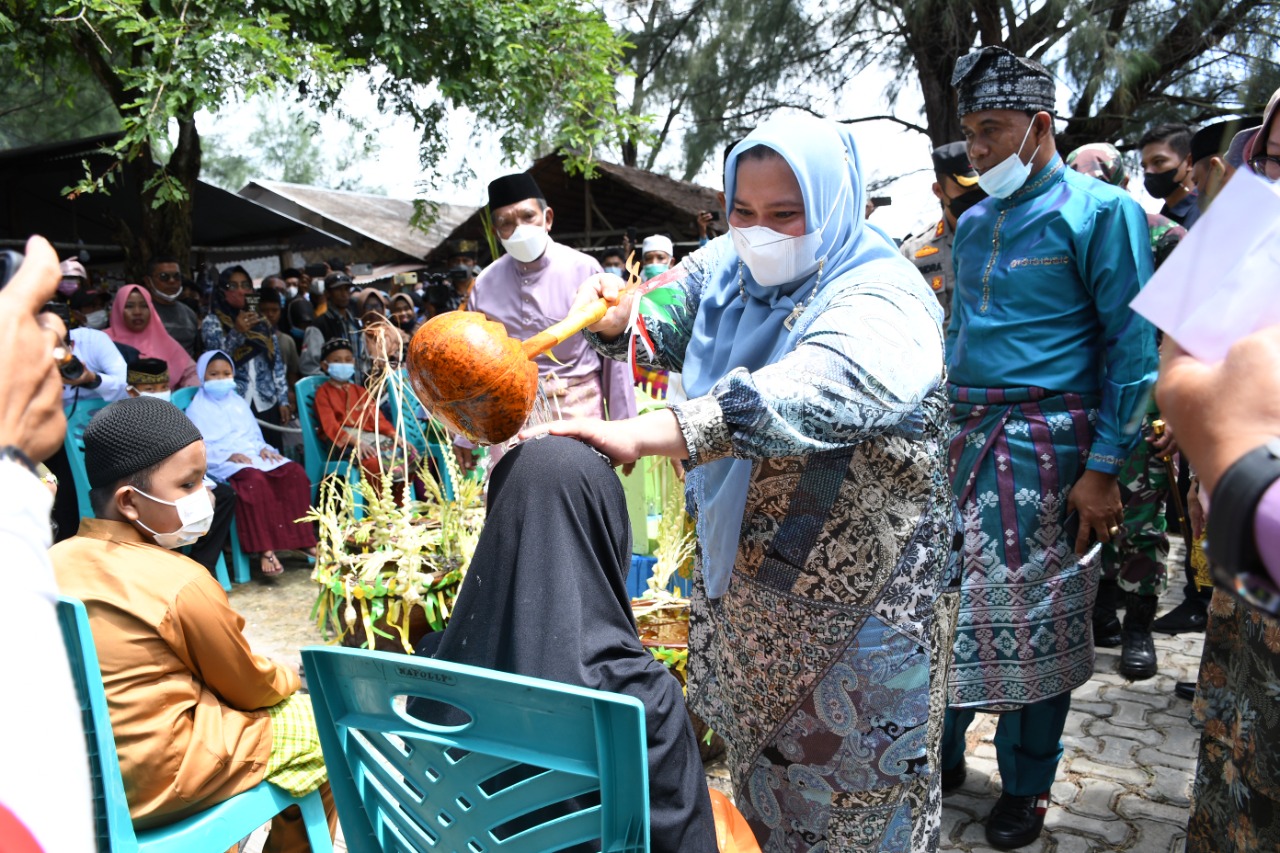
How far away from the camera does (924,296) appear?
63.8 inches

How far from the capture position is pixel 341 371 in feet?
19.7

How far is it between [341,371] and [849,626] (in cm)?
491

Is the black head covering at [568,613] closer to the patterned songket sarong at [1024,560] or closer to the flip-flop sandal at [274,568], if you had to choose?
the patterned songket sarong at [1024,560]

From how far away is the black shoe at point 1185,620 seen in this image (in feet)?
14.1

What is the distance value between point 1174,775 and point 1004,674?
1.02 meters

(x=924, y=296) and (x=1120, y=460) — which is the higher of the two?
(x=924, y=296)

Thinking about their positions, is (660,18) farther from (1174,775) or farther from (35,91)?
(35,91)

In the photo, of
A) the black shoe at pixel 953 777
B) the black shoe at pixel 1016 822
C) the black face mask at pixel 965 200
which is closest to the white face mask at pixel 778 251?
the black shoe at pixel 1016 822

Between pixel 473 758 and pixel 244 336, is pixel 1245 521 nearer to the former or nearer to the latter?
pixel 473 758

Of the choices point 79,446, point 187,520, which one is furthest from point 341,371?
point 187,520

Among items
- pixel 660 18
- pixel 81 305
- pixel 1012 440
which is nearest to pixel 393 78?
pixel 81 305

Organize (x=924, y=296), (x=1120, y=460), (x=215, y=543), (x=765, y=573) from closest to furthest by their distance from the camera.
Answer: (x=924, y=296)
(x=765, y=573)
(x=1120, y=460)
(x=215, y=543)

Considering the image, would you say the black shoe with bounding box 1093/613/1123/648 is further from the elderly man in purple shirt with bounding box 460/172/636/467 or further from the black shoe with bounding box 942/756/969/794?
the elderly man in purple shirt with bounding box 460/172/636/467

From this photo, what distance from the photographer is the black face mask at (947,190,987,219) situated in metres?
3.67
